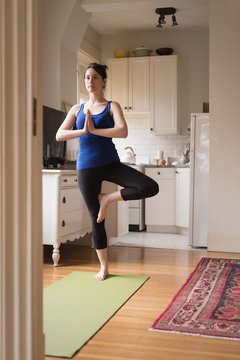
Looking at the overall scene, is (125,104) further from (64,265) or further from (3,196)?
(3,196)

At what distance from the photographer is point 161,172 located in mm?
6230

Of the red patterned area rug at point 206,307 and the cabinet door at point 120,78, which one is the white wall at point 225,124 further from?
the cabinet door at point 120,78

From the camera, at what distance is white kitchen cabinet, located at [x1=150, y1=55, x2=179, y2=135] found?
263 inches

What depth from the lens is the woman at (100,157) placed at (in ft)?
10.3

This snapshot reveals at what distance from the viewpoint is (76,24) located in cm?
520

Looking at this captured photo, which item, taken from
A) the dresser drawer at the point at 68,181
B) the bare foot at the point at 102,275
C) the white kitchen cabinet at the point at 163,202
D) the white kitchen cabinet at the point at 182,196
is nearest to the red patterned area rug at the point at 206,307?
the bare foot at the point at 102,275

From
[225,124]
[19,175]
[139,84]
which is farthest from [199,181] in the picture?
[19,175]

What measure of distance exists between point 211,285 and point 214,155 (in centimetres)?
183

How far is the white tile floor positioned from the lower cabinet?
19 cm

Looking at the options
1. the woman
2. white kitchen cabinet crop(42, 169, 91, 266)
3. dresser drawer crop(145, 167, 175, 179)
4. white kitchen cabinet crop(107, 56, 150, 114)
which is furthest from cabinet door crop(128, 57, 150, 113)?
the woman

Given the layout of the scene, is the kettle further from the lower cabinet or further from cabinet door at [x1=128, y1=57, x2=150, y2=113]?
cabinet door at [x1=128, y1=57, x2=150, y2=113]

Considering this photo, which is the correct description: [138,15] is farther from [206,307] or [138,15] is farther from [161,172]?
[206,307]

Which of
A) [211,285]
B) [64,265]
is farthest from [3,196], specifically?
[64,265]

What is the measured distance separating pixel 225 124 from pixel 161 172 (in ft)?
5.44
